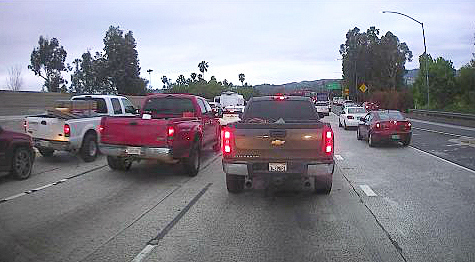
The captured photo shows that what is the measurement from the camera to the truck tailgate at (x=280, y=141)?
26.8 feet

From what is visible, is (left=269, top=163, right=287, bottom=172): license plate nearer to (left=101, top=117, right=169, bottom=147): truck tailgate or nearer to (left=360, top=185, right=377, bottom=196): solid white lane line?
(left=360, top=185, right=377, bottom=196): solid white lane line

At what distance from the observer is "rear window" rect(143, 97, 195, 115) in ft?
43.2

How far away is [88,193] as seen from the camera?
9297 millimetres

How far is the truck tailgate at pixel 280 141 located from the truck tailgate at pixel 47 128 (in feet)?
21.1

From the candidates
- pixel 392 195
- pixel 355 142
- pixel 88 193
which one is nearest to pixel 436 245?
pixel 392 195

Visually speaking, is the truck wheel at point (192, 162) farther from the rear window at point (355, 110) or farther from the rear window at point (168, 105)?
the rear window at point (355, 110)

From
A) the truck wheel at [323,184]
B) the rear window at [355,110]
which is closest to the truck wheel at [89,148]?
the truck wheel at [323,184]

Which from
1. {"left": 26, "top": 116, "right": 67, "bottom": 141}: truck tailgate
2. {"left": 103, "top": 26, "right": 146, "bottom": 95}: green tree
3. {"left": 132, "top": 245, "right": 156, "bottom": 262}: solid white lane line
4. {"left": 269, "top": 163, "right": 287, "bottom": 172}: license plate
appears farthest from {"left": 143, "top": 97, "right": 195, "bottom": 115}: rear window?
{"left": 103, "top": 26, "right": 146, "bottom": 95}: green tree

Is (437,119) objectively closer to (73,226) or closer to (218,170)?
(218,170)

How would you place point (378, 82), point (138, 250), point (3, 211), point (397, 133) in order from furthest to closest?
point (378, 82), point (397, 133), point (3, 211), point (138, 250)

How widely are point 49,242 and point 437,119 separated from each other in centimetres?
3809

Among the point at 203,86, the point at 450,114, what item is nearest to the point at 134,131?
the point at 450,114

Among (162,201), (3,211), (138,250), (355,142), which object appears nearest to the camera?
(138,250)

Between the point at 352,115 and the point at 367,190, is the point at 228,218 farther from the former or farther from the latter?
the point at 352,115
